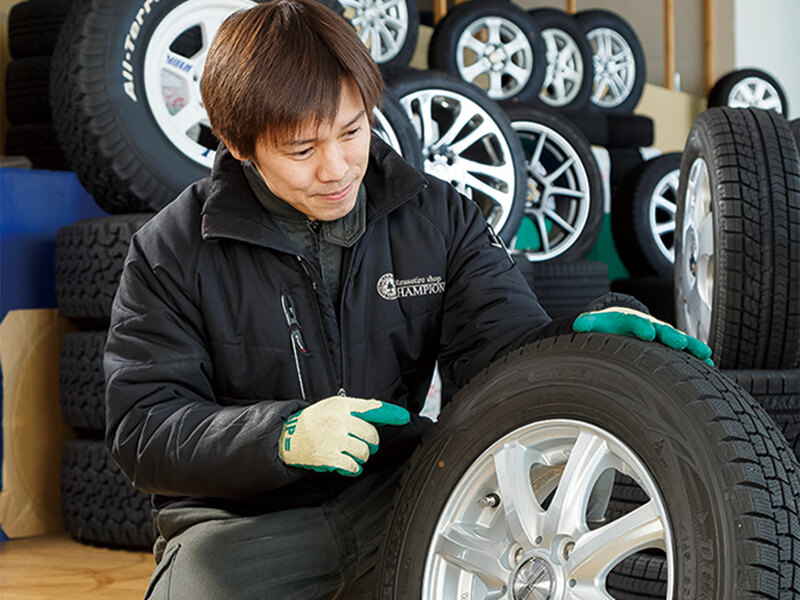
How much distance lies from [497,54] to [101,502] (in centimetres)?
298

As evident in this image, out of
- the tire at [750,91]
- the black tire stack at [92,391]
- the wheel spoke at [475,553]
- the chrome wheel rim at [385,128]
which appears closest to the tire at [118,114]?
the black tire stack at [92,391]

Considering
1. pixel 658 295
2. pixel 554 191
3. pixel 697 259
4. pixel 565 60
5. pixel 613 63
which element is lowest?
pixel 658 295

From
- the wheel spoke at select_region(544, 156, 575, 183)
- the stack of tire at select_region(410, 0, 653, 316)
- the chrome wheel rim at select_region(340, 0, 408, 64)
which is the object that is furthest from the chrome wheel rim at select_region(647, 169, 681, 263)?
the chrome wheel rim at select_region(340, 0, 408, 64)

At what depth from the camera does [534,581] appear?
1.07m

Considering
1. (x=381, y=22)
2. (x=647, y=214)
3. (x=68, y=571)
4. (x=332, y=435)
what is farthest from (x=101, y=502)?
(x=647, y=214)

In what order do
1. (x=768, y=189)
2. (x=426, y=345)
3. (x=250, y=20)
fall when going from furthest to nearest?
(x=768, y=189) < (x=426, y=345) < (x=250, y=20)

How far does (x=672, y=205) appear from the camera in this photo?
4.41 metres

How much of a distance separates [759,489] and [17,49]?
103 inches

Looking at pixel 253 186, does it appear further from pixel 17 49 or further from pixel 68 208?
pixel 17 49

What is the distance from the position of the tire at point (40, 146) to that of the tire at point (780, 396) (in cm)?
197

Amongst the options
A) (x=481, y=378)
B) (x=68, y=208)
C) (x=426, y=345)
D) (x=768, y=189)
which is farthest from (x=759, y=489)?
(x=68, y=208)

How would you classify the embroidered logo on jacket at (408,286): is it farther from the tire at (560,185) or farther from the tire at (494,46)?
the tire at (494,46)

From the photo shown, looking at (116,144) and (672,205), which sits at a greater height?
(116,144)

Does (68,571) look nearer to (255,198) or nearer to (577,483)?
(255,198)
